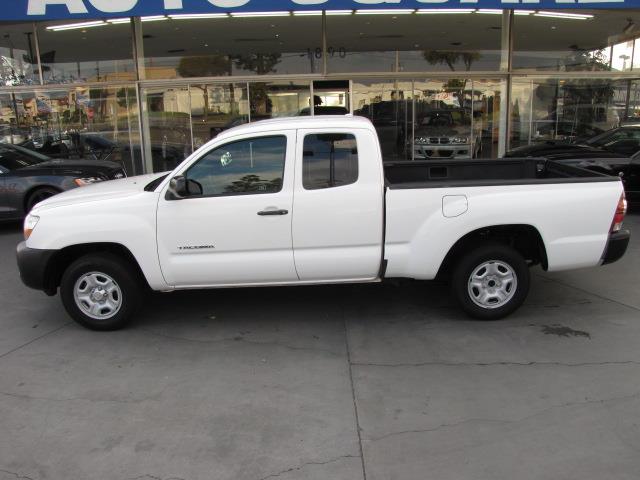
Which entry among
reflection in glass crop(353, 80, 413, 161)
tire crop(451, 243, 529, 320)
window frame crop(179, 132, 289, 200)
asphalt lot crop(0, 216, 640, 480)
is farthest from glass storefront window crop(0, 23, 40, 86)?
tire crop(451, 243, 529, 320)

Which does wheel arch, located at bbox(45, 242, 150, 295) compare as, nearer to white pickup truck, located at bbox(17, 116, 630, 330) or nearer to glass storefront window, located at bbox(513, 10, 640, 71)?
white pickup truck, located at bbox(17, 116, 630, 330)

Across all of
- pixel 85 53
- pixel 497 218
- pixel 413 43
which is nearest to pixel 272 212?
pixel 497 218

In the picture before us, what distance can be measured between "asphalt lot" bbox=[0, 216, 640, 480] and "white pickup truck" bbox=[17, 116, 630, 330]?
0.51 m

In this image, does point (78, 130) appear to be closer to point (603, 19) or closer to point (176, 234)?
point (176, 234)

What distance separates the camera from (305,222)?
16.9 ft

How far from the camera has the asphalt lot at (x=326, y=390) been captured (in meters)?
3.43

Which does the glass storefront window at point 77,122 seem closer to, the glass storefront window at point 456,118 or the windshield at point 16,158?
the windshield at point 16,158

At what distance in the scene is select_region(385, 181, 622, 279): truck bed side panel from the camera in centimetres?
518

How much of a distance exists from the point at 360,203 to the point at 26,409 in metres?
3.02

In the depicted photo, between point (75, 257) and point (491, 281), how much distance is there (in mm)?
3912

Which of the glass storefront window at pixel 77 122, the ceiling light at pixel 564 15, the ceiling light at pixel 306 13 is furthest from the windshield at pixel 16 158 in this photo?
the ceiling light at pixel 564 15

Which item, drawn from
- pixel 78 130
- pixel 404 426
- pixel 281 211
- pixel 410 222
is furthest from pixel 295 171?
pixel 78 130

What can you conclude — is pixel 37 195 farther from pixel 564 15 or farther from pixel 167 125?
pixel 564 15

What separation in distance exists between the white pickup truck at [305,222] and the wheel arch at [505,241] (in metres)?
0.04
